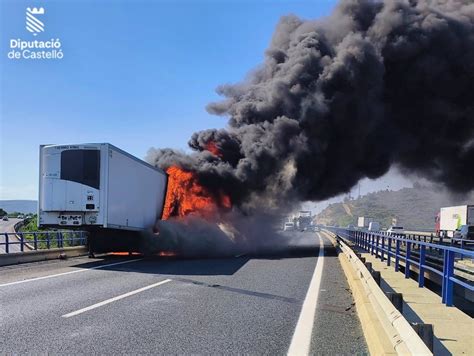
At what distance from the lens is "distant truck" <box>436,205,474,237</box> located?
123ft

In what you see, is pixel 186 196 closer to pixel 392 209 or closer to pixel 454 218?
pixel 454 218

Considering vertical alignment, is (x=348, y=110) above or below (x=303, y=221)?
above

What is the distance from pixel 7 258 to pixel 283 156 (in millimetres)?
13888

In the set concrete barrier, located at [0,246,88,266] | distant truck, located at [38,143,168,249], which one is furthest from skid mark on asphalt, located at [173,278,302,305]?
concrete barrier, located at [0,246,88,266]

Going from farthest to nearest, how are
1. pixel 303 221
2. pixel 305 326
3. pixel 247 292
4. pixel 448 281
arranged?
pixel 303 221 → pixel 247 292 → pixel 448 281 → pixel 305 326

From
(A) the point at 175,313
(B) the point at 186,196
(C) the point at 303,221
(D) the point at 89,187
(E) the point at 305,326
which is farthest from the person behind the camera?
(C) the point at 303,221

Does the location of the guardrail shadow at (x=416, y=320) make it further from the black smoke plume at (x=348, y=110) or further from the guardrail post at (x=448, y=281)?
the black smoke plume at (x=348, y=110)

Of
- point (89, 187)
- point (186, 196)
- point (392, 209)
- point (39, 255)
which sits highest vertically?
point (89, 187)

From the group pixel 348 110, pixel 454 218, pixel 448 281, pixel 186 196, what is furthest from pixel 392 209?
pixel 448 281

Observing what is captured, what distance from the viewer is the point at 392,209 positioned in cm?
14700

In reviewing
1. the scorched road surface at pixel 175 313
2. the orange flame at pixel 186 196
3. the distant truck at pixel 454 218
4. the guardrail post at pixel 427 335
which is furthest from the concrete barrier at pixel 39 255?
the distant truck at pixel 454 218

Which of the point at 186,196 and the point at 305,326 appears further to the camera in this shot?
the point at 186,196

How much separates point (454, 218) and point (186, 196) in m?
28.6

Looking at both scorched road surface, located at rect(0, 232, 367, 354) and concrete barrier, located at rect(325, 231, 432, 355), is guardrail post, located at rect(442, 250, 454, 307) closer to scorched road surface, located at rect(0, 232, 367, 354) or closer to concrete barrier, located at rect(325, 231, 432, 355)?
concrete barrier, located at rect(325, 231, 432, 355)
